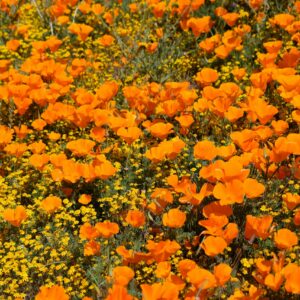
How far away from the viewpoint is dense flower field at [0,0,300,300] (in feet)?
9.36

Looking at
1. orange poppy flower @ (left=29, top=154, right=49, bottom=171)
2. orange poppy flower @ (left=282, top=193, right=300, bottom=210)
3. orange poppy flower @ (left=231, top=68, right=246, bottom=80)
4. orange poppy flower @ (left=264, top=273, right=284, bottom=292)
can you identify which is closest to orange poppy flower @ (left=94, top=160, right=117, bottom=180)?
orange poppy flower @ (left=29, top=154, right=49, bottom=171)

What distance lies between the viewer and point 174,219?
296 centimetres

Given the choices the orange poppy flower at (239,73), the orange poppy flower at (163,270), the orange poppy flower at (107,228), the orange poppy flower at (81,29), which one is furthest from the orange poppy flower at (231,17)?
the orange poppy flower at (163,270)

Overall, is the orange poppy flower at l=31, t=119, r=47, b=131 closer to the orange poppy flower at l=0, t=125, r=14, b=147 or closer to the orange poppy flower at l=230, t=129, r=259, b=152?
the orange poppy flower at l=0, t=125, r=14, b=147

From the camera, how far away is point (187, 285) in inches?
113

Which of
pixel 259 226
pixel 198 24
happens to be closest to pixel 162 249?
pixel 259 226

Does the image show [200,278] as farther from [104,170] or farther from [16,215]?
[16,215]

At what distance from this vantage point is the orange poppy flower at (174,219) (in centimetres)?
294

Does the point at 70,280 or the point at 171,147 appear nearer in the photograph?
the point at 70,280

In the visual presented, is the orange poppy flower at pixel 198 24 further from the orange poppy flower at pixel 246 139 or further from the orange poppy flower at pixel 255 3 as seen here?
the orange poppy flower at pixel 246 139

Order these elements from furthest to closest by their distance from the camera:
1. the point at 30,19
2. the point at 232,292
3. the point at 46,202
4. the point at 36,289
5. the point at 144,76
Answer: the point at 30,19, the point at 144,76, the point at 46,202, the point at 36,289, the point at 232,292

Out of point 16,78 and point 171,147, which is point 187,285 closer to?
point 171,147

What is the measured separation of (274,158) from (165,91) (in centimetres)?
112

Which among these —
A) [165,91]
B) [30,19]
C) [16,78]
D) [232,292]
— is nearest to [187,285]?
[232,292]
